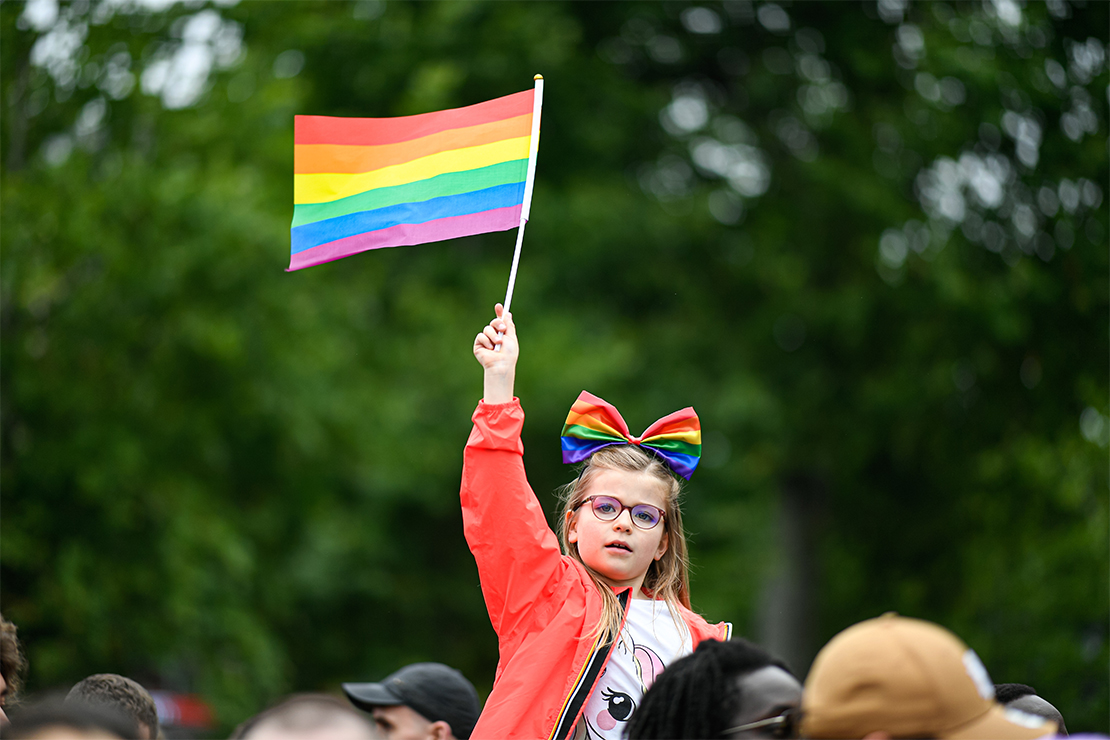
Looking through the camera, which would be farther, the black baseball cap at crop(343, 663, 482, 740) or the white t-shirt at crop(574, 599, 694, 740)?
the black baseball cap at crop(343, 663, 482, 740)

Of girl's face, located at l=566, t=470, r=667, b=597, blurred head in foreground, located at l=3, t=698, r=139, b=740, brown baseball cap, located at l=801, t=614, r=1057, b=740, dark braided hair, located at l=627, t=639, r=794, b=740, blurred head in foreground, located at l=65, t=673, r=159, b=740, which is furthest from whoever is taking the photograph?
blurred head in foreground, located at l=65, t=673, r=159, b=740

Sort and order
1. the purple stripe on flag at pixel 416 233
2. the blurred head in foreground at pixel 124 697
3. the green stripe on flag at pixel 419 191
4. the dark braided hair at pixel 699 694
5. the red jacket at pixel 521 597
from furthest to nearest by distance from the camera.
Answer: the green stripe on flag at pixel 419 191
the purple stripe on flag at pixel 416 233
the blurred head in foreground at pixel 124 697
the red jacket at pixel 521 597
the dark braided hair at pixel 699 694

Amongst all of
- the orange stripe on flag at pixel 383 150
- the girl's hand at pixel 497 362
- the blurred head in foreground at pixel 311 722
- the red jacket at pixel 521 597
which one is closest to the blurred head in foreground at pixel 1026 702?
the red jacket at pixel 521 597

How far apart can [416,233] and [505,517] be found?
1.36 m

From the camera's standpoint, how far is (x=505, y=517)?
127 inches

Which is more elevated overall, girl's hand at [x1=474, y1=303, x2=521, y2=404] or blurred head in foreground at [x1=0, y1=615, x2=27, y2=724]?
girl's hand at [x1=474, y1=303, x2=521, y2=404]

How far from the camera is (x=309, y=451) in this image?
445 inches

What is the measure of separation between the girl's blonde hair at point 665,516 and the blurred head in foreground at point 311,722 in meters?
1.28

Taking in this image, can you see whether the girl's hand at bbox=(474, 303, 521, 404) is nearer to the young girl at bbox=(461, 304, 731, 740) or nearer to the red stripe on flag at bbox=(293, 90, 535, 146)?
the young girl at bbox=(461, 304, 731, 740)

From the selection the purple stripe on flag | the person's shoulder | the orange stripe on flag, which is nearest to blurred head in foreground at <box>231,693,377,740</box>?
the person's shoulder

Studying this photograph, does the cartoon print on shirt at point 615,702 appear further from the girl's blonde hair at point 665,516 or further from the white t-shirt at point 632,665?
the girl's blonde hair at point 665,516

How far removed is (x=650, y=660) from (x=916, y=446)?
29.8 ft

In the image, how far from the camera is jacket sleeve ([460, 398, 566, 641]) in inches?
127

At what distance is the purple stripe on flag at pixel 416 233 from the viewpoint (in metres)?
4.09
